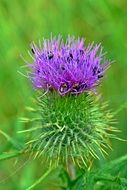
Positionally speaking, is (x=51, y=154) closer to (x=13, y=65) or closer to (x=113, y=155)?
(x=113, y=155)

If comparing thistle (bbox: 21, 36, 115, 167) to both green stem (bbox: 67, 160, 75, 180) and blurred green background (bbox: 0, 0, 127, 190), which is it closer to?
green stem (bbox: 67, 160, 75, 180)

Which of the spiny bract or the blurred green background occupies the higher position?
the blurred green background

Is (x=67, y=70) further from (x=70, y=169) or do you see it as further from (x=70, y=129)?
(x=70, y=169)

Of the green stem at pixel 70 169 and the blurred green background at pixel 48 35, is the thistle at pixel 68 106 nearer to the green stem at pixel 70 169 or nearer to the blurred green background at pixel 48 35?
the green stem at pixel 70 169

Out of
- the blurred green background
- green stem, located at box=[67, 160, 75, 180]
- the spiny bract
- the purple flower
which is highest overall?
the blurred green background

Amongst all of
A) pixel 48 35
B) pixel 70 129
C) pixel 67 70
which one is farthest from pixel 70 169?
pixel 48 35

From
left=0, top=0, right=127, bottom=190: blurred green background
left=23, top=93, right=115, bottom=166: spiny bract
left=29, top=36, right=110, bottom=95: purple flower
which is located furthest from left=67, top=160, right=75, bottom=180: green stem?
left=0, top=0, right=127, bottom=190: blurred green background
